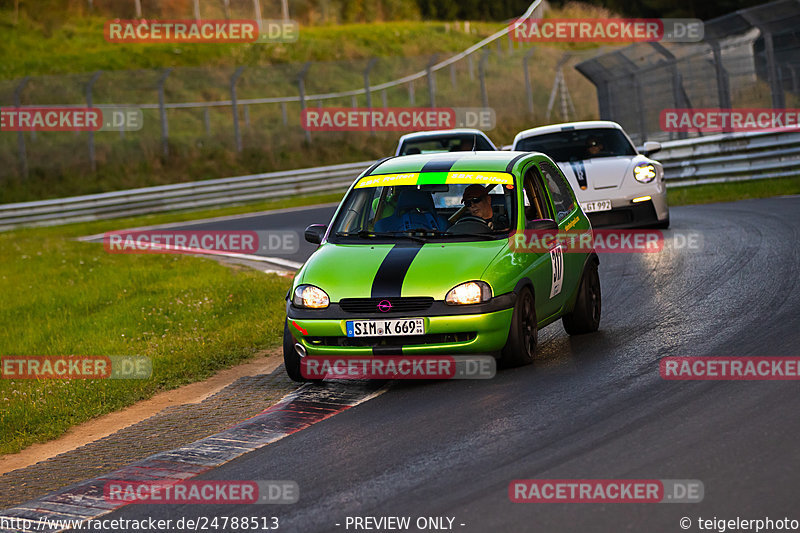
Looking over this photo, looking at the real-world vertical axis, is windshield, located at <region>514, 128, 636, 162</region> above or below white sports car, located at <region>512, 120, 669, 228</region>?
above

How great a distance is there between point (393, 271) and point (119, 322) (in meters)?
5.46

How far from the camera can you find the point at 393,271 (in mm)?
8078

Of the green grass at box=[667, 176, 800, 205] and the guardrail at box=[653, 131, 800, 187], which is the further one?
the guardrail at box=[653, 131, 800, 187]

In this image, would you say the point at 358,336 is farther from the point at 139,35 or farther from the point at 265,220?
the point at 139,35

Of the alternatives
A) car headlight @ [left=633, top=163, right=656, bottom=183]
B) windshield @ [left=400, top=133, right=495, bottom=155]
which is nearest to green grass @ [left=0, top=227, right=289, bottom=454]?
windshield @ [left=400, top=133, right=495, bottom=155]

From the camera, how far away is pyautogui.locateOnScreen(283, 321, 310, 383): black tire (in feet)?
27.5

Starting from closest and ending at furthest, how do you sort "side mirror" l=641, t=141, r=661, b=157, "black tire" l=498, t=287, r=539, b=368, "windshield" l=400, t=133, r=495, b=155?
"black tire" l=498, t=287, r=539, b=368 < "side mirror" l=641, t=141, r=661, b=157 < "windshield" l=400, t=133, r=495, b=155

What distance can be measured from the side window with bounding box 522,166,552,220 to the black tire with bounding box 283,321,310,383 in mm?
2043

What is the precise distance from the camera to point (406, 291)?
7.89m

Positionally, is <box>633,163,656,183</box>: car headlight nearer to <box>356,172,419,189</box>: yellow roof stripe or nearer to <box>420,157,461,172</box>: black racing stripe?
<box>420,157,461,172</box>: black racing stripe

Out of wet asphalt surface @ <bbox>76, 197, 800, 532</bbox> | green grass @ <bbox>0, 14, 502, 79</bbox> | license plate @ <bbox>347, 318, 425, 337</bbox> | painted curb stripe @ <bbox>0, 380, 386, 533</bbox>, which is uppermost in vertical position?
green grass @ <bbox>0, 14, 502, 79</bbox>

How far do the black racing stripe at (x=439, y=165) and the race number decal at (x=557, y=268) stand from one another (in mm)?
1068

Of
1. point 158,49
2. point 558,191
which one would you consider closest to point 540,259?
point 558,191

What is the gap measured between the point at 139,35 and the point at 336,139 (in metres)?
27.5
